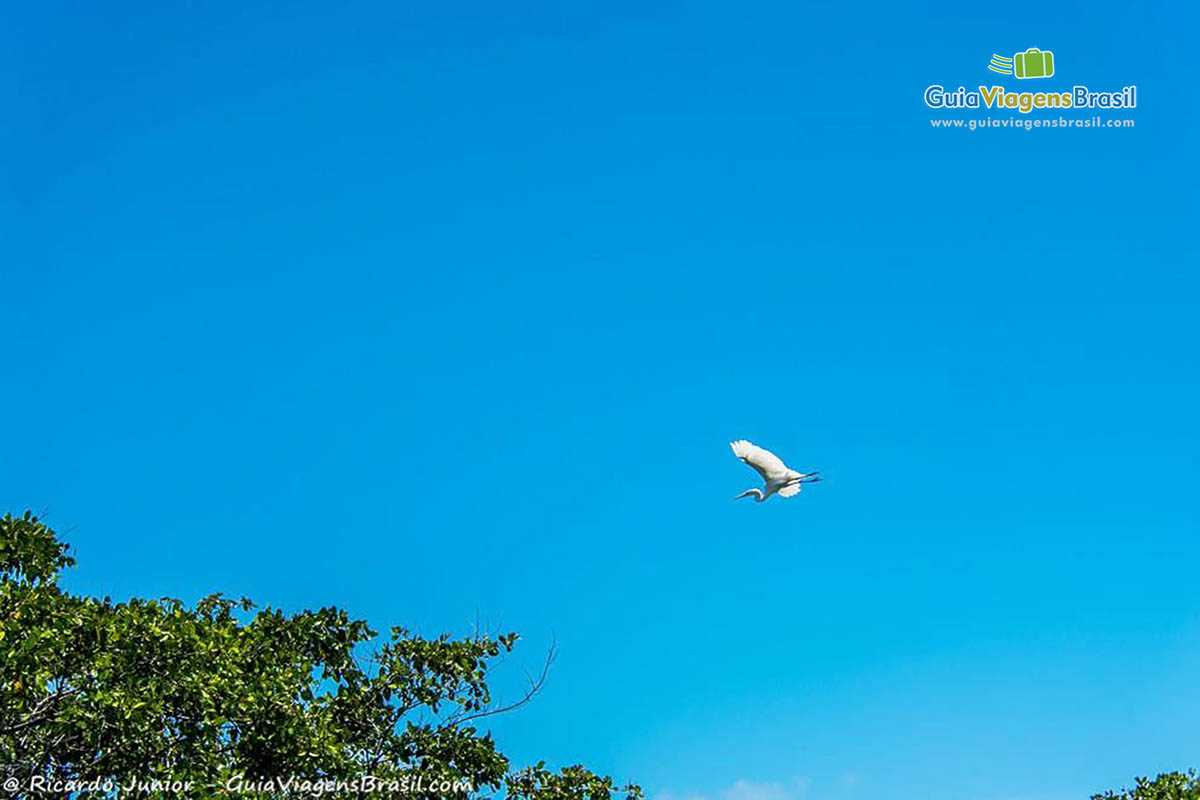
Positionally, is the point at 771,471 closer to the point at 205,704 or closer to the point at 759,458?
the point at 759,458

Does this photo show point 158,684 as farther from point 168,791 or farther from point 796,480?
point 796,480

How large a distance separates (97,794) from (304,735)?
209cm

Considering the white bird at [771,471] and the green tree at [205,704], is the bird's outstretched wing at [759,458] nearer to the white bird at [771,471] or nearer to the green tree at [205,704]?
the white bird at [771,471]

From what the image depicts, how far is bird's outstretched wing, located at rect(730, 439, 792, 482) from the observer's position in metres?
23.0

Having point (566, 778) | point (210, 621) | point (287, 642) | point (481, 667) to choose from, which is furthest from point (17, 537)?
point (566, 778)

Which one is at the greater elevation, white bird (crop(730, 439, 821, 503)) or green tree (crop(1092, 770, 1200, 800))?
white bird (crop(730, 439, 821, 503))

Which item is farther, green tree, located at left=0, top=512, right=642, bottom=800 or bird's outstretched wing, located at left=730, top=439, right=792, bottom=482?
bird's outstretched wing, located at left=730, top=439, right=792, bottom=482

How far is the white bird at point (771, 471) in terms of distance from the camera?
75.5ft

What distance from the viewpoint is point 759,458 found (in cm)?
2308

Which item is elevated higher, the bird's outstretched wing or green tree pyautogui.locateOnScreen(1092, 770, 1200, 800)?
the bird's outstretched wing

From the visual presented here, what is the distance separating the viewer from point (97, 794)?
11703 mm

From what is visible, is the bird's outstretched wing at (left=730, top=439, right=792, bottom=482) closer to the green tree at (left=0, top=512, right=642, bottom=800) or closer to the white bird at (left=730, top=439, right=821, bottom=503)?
the white bird at (left=730, top=439, right=821, bottom=503)

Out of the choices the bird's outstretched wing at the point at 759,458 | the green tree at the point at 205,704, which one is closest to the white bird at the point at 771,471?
the bird's outstretched wing at the point at 759,458

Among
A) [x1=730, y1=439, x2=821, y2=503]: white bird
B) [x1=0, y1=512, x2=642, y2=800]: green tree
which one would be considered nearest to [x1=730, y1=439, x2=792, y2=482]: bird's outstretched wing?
[x1=730, y1=439, x2=821, y2=503]: white bird
